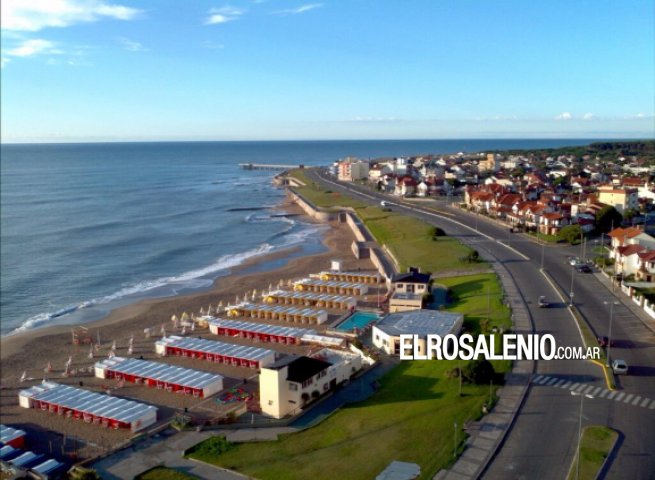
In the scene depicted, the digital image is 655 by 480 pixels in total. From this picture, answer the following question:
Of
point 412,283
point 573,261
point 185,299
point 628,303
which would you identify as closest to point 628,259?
point 573,261

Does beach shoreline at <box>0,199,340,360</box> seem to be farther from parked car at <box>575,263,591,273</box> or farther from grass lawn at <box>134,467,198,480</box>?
parked car at <box>575,263,591,273</box>

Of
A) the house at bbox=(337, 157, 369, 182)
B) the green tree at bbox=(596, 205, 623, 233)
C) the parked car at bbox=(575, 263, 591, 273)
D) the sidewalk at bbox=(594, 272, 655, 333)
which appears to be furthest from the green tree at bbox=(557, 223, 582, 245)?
the house at bbox=(337, 157, 369, 182)

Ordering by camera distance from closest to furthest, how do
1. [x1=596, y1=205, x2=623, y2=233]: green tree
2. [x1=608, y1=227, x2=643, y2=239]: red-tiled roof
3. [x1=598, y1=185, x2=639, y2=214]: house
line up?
[x1=608, y1=227, x2=643, y2=239]: red-tiled roof
[x1=596, y1=205, x2=623, y2=233]: green tree
[x1=598, y1=185, x2=639, y2=214]: house

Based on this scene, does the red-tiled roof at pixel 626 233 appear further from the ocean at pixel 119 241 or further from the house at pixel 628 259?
the ocean at pixel 119 241

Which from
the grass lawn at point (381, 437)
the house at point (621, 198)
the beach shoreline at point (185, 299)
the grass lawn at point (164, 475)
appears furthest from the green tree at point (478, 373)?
the house at point (621, 198)

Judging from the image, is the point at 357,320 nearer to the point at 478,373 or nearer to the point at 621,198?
the point at 478,373

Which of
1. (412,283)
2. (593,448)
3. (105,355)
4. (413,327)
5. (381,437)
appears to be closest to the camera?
(593,448)

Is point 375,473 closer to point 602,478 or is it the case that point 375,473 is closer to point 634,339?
point 602,478
